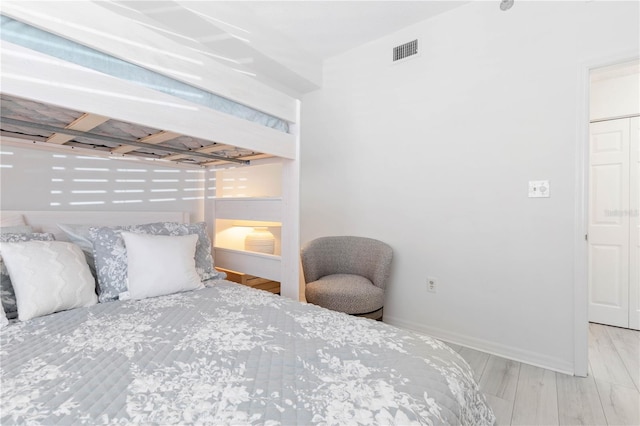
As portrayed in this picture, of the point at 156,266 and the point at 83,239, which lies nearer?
the point at 156,266

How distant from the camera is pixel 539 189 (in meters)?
2.03

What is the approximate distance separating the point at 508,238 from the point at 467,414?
63.7 inches

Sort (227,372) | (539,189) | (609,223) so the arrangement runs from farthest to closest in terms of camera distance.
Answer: (609,223)
(539,189)
(227,372)

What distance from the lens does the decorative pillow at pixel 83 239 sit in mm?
1695

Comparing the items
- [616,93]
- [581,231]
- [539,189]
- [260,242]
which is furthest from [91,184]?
[616,93]

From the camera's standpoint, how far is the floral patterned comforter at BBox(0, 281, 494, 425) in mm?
691

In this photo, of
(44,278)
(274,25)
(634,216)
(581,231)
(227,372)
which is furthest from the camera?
(634,216)

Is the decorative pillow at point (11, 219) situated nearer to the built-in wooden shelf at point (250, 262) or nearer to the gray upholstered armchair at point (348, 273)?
the built-in wooden shelf at point (250, 262)

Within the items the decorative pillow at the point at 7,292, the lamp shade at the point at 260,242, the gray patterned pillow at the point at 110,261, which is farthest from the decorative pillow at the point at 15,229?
the lamp shade at the point at 260,242

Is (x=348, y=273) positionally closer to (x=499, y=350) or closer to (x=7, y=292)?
(x=499, y=350)

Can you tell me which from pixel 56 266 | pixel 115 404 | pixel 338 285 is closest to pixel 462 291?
pixel 338 285

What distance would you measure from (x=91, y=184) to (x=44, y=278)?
100 centimetres

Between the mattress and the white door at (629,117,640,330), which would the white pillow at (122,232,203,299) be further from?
the white door at (629,117,640,330)

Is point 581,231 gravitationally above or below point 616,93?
below
